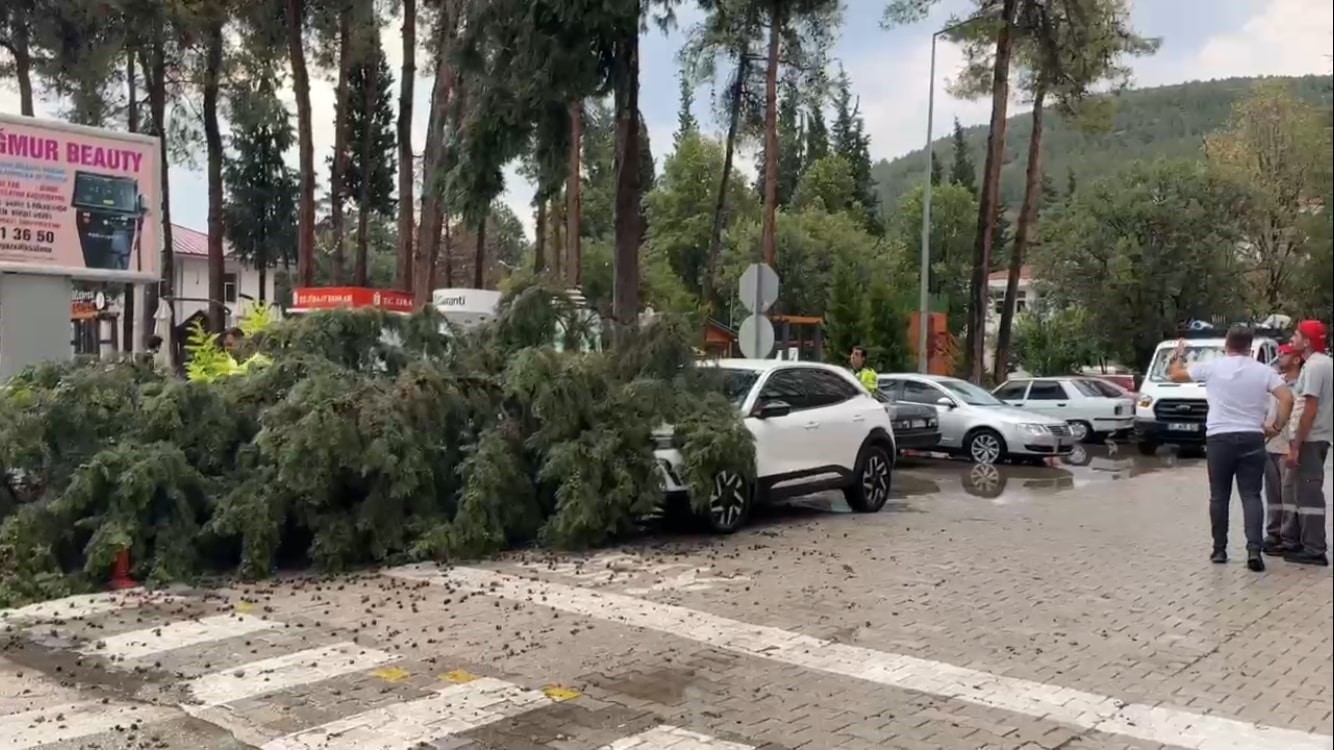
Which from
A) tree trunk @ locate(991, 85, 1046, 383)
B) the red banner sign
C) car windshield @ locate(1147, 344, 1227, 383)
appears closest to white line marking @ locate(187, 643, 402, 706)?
the red banner sign

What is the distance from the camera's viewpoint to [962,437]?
19.7 m

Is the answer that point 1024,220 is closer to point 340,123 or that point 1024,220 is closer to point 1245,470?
point 340,123

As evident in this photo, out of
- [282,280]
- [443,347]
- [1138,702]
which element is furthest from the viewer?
[282,280]

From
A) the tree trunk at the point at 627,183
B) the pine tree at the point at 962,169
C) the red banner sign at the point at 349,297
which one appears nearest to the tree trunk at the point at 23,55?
the red banner sign at the point at 349,297

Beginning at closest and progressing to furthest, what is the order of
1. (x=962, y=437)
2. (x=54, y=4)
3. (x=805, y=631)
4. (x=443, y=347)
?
(x=805, y=631) → (x=443, y=347) → (x=962, y=437) → (x=54, y=4)

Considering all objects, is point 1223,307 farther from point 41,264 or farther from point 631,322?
point 41,264

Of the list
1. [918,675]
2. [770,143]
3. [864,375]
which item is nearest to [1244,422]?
[918,675]

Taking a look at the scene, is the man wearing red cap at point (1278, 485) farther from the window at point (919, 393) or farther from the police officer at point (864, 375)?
the window at point (919, 393)

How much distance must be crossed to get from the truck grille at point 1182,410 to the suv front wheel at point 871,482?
11.3 m

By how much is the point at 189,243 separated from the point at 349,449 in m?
60.6

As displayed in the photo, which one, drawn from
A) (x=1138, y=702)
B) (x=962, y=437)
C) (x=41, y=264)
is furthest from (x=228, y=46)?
(x=1138, y=702)

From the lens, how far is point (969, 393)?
20.4 meters

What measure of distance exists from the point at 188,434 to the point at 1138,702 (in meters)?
6.96

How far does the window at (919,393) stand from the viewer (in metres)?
20.1
